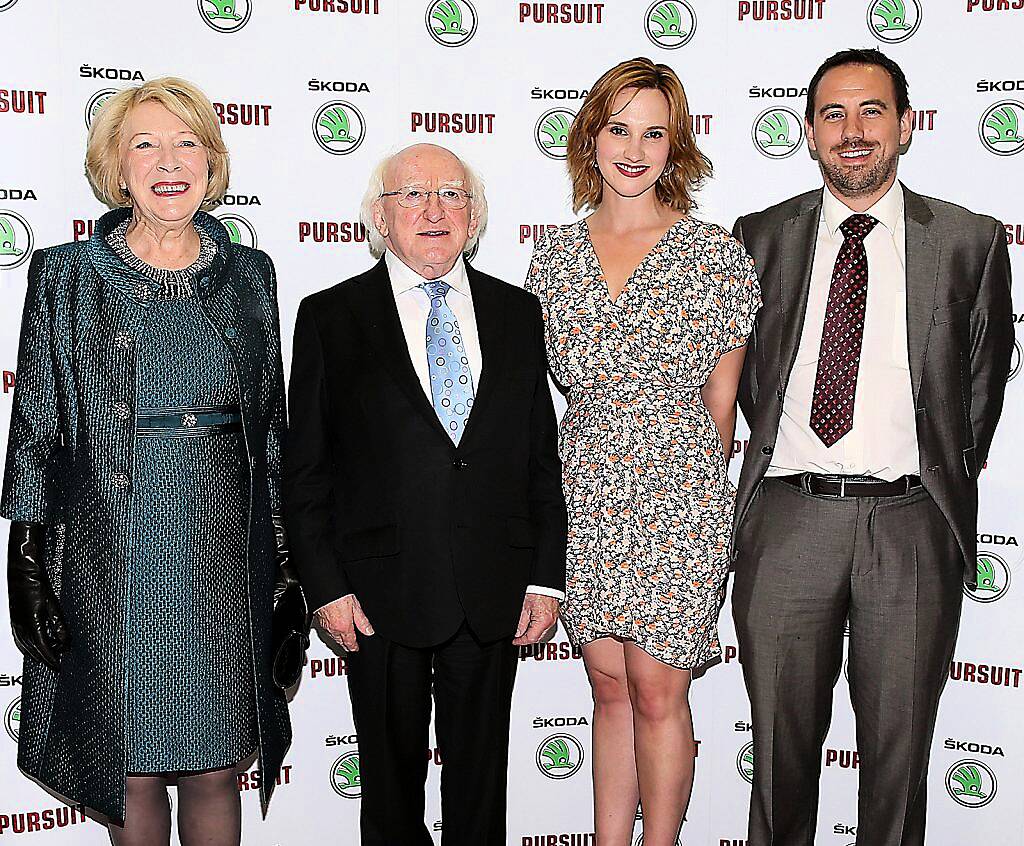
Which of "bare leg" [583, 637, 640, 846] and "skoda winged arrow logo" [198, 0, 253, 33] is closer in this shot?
"bare leg" [583, 637, 640, 846]

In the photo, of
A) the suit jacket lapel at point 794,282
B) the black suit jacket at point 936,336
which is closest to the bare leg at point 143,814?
the black suit jacket at point 936,336

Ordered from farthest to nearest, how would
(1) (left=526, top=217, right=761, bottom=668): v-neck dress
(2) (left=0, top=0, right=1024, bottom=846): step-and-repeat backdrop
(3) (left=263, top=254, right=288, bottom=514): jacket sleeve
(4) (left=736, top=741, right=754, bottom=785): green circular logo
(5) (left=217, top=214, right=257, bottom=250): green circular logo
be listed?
(4) (left=736, top=741, right=754, bottom=785): green circular logo, (5) (left=217, top=214, right=257, bottom=250): green circular logo, (2) (left=0, top=0, right=1024, bottom=846): step-and-repeat backdrop, (1) (left=526, top=217, right=761, bottom=668): v-neck dress, (3) (left=263, top=254, right=288, bottom=514): jacket sleeve

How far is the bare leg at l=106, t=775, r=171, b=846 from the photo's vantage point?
8.76 feet

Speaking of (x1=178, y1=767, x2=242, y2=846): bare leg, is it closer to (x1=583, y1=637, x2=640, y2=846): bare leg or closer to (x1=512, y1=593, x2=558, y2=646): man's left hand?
(x1=512, y1=593, x2=558, y2=646): man's left hand

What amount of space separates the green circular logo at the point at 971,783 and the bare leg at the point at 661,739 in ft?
3.77

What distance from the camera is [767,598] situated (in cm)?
307

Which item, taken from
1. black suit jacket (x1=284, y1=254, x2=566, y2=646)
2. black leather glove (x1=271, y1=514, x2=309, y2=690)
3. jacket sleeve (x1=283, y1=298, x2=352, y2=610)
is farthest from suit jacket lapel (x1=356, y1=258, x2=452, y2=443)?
black leather glove (x1=271, y1=514, x2=309, y2=690)

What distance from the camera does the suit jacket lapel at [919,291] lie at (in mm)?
2934

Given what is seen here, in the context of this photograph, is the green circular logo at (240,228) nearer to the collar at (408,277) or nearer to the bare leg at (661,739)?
the collar at (408,277)

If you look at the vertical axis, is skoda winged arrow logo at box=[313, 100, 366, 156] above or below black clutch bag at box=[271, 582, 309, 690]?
above

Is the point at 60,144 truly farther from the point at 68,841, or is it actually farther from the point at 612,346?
the point at 68,841

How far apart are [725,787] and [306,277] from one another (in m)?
2.17

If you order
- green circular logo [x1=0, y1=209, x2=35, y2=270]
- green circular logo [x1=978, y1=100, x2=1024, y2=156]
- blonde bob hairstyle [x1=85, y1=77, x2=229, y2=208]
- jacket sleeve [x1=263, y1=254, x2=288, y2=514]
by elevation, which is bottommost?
jacket sleeve [x1=263, y1=254, x2=288, y2=514]

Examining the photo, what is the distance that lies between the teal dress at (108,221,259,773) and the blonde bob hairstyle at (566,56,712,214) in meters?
1.13
